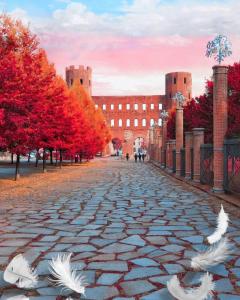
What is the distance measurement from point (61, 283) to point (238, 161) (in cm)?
812

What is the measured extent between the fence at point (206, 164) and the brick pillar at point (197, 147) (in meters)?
0.84

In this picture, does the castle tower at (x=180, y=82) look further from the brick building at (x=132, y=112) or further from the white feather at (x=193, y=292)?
the white feather at (x=193, y=292)

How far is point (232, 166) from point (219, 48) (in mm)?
3964

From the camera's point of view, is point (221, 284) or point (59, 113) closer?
point (221, 284)

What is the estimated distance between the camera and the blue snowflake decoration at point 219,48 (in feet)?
44.7

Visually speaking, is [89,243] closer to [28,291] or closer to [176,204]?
[28,291]

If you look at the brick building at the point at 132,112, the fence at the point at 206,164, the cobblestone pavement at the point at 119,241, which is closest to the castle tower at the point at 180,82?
the brick building at the point at 132,112

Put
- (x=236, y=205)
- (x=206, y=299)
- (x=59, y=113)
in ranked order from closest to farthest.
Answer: (x=206, y=299)
(x=236, y=205)
(x=59, y=113)

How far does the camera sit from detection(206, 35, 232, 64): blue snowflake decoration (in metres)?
13.6

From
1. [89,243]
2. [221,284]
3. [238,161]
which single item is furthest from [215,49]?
[221,284]

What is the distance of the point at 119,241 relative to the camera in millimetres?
6211

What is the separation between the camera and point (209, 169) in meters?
15.6

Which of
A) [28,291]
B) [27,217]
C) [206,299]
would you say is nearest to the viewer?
[206,299]

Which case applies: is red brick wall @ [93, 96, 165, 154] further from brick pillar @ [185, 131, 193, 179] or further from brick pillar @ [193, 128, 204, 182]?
brick pillar @ [193, 128, 204, 182]
